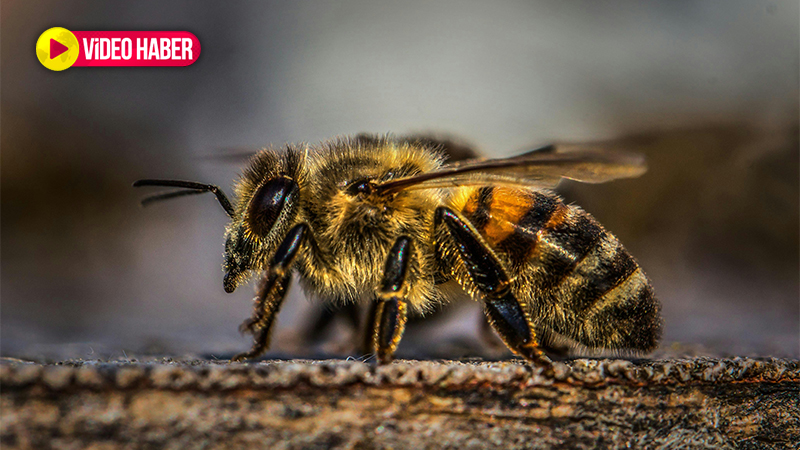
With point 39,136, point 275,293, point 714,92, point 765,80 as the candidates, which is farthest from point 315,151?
point 765,80

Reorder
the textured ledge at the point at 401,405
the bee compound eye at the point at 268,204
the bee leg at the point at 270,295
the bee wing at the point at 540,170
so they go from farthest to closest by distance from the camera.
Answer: the bee compound eye at the point at 268,204
the bee leg at the point at 270,295
the bee wing at the point at 540,170
the textured ledge at the point at 401,405

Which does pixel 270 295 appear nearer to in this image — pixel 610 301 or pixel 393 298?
pixel 393 298

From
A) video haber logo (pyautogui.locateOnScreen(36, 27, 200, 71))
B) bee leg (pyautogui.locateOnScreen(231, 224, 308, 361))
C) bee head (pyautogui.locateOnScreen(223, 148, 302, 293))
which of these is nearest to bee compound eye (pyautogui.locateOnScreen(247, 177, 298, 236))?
bee head (pyautogui.locateOnScreen(223, 148, 302, 293))

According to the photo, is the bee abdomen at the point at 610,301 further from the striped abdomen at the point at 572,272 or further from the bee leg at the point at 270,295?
the bee leg at the point at 270,295

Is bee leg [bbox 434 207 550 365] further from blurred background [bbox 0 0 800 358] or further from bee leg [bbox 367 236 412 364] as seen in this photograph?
blurred background [bbox 0 0 800 358]

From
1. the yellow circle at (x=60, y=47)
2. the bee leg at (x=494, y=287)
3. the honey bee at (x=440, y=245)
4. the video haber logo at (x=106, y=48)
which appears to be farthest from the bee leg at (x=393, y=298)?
the yellow circle at (x=60, y=47)
